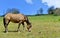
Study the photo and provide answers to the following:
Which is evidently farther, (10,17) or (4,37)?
(10,17)

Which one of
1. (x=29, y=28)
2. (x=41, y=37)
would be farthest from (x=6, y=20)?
(x=41, y=37)

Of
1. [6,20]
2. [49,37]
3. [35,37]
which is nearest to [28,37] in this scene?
[35,37]

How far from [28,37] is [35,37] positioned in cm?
52

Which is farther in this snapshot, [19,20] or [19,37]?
[19,20]

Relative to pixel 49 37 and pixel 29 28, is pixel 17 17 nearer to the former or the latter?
pixel 29 28

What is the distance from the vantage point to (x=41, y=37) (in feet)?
50.3

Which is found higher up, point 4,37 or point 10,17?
point 10,17

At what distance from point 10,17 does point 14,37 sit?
4.31 m

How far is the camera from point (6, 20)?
19219 millimetres

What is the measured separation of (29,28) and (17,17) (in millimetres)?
1570

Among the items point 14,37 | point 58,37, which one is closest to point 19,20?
point 14,37

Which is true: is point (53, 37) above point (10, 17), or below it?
below

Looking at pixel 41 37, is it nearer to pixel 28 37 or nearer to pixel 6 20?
pixel 28 37

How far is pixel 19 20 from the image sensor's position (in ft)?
65.1
